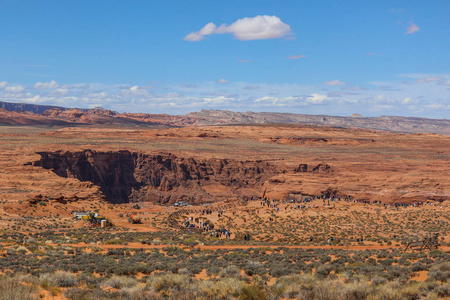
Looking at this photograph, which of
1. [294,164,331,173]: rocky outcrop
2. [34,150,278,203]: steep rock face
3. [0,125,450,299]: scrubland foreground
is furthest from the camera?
[294,164,331,173]: rocky outcrop

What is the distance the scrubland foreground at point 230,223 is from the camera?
1328 cm

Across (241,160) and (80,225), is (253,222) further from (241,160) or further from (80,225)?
(241,160)

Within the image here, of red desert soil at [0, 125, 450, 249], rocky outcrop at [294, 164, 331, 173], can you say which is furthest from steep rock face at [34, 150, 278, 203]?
rocky outcrop at [294, 164, 331, 173]

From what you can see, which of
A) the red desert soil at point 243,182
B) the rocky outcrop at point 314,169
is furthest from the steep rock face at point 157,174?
the rocky outcrop at point 314,169

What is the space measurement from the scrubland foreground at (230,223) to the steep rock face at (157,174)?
21cm

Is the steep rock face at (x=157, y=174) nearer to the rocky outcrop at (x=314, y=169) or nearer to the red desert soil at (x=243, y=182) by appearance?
the red desert soil at (x=243, y=182)

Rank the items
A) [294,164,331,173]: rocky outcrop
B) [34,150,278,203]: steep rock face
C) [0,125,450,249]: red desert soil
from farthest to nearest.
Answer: [294,164,331,173]: rocky outcrop → [34,150,278,203]: steep rock face → [0,125,450,249]: red desert soil

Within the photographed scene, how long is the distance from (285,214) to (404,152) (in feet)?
186

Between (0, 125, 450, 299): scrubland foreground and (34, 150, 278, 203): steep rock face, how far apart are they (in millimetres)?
210

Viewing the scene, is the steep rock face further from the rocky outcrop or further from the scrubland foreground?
the rocky outcrop

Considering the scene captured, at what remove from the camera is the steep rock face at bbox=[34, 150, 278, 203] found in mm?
66375

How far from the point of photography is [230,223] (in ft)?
140

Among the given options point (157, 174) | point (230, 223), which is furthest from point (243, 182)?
point (230, 223)

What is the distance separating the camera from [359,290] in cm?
1169
